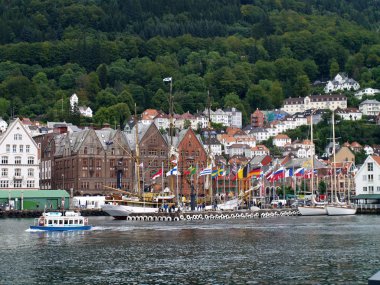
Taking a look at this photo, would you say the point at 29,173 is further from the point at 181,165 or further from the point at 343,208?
the point at 343,208

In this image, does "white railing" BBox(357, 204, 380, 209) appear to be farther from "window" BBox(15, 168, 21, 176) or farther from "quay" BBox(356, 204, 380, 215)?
"window" BBox(15, 168, 21, 176)

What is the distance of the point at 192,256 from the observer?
61906 mm

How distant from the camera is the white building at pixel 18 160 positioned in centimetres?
14473

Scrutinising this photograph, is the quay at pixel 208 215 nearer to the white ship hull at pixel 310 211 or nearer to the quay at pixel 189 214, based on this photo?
the quay at pixel 189 214

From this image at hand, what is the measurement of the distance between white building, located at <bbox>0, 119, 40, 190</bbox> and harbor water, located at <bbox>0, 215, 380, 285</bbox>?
54.8 m

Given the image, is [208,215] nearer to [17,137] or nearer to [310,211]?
[310,211]

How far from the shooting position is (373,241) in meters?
73.6

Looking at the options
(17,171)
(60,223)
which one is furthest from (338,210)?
(60,223)

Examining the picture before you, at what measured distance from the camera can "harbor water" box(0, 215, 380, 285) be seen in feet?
166

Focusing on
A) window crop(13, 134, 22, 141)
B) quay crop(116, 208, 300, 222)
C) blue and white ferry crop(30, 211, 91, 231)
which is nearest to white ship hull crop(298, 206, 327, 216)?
quay crop(116, 208, 300, 222)

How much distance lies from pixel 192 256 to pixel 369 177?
90340 mm

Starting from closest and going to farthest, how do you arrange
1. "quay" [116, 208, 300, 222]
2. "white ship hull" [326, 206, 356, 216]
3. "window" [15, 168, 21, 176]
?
1. "quay" [116, 208, 300, 222]
2. "white ship hull" [326, 206, 356, 216]
3. "window" [15, 168, 21, 176]

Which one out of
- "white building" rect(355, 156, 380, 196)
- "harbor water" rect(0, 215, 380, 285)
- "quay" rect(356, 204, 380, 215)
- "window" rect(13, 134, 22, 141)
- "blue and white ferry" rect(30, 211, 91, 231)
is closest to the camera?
"harbor water" rect(0, 215, 380, 285)

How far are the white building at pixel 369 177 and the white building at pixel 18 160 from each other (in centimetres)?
5435
